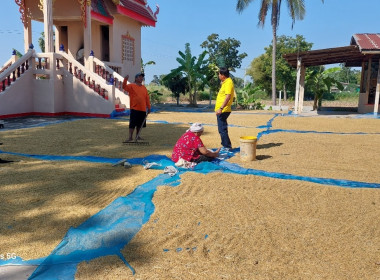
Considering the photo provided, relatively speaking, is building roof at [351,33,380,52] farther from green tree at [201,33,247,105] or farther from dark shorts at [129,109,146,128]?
green tree at [201,33,247,105]

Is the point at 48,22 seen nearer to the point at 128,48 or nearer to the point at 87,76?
the point at 87,76

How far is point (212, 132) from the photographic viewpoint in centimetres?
883

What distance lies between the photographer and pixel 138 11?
55.5ft

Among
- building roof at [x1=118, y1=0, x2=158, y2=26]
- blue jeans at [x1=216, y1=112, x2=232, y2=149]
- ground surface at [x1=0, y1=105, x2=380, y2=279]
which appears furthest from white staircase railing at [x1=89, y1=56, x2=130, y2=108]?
blue jeans at [x1=216, y1=112, x2=232, y2=149]

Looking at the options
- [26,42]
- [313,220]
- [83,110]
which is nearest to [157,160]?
[313,220]

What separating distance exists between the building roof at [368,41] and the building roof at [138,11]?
992 cm

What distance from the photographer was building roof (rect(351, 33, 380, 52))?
43.3 feet

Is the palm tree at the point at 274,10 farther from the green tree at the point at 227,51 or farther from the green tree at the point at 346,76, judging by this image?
the green tree at the point at 346,76

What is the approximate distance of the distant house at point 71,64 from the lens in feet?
38.5

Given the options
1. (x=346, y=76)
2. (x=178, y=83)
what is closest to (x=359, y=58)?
(x=178, y=83)

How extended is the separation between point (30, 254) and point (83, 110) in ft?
34.9

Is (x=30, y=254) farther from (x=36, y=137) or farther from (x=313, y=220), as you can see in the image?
(x=36, y=137)

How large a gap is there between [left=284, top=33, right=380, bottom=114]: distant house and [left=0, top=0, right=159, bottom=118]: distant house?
765cm

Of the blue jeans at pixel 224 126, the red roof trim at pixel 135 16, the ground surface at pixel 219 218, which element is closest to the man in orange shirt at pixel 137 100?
the ground surface at pixel 219 218
